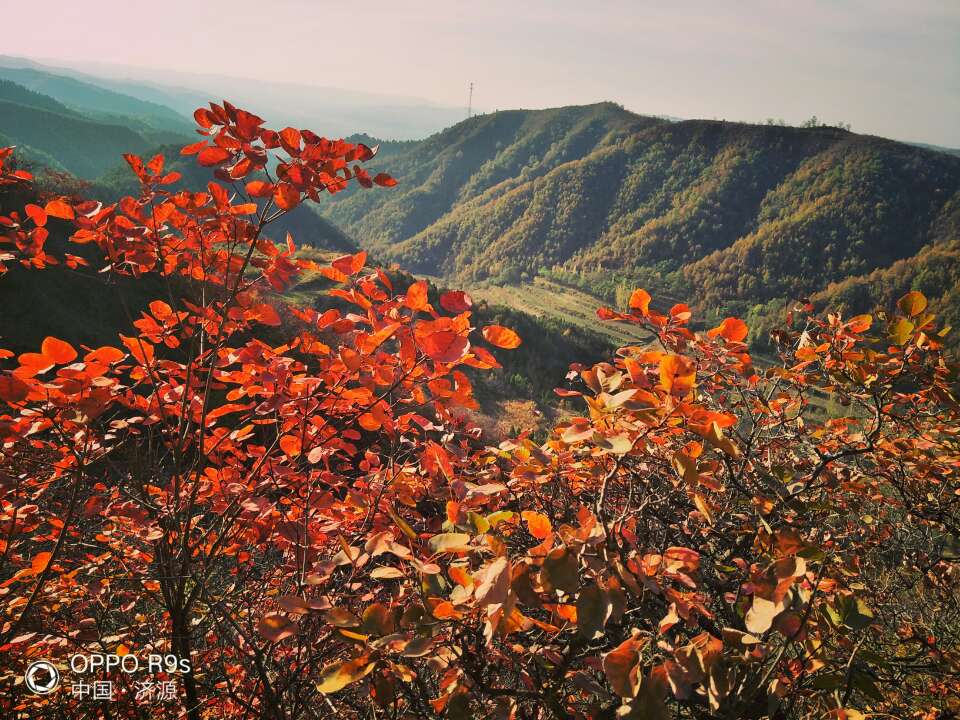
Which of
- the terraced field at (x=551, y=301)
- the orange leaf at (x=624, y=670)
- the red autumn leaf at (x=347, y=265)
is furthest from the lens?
the terraced field at (x=551, y=301)

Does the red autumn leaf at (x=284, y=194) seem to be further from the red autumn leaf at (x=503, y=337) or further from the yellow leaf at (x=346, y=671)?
the yellow leaf at (x=346, y=671)

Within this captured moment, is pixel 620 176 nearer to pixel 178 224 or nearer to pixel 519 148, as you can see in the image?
pixel 519 148

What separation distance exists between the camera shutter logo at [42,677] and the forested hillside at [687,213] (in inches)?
4833

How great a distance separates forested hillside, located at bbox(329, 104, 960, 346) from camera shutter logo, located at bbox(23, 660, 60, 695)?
12276 cm

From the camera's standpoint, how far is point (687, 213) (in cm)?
14250

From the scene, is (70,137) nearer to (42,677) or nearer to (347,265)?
(42,677)

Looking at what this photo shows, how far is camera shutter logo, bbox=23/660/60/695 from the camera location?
2.17 m

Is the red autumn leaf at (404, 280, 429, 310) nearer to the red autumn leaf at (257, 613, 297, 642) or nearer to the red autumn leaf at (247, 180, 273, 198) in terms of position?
the red autumn leaf at (247, 180, 273, 198)

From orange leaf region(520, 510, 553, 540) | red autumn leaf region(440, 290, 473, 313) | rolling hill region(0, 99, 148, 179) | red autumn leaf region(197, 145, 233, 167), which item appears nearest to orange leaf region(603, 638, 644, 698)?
orange leaf region(520, 510, 553, 540)

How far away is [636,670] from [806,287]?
5760 inches

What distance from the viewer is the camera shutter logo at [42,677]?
2170 millimetres

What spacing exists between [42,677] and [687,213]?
160m

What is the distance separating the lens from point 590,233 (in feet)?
504

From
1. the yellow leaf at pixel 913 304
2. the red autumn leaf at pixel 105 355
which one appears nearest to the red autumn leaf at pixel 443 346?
the red autumn leaf at pixel 105 355
